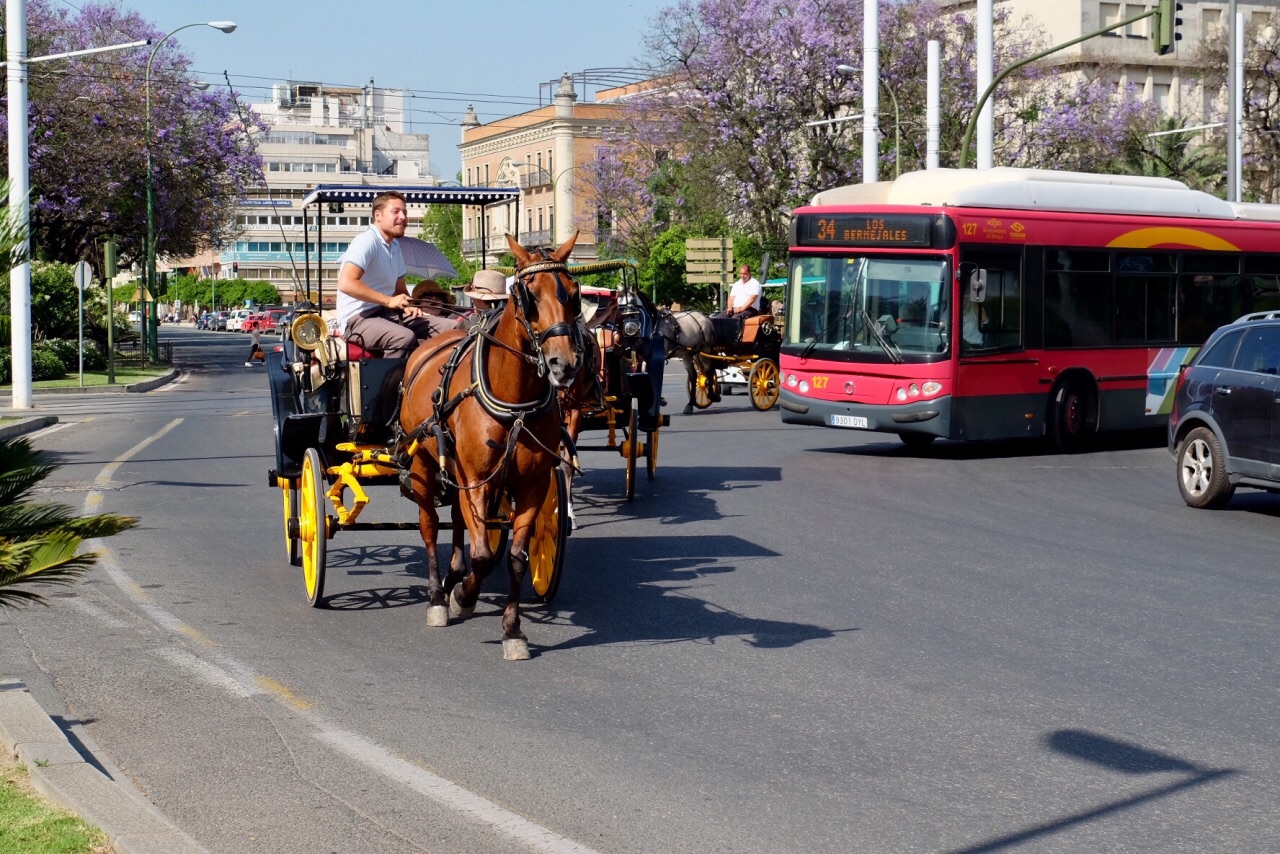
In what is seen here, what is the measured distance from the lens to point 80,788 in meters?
5.54

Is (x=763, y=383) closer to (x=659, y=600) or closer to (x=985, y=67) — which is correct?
(x=985, y=67)

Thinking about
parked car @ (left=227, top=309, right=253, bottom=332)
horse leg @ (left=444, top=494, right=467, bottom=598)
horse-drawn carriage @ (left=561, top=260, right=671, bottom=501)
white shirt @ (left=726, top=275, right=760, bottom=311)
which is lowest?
parked car @ (left=227, top=309, right=253, bottom=332)

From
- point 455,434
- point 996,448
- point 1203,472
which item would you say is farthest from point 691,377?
point 455,434

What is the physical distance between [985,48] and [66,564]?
27197mm

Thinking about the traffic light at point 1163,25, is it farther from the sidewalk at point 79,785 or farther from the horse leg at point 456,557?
the sidewalk at point 79,785

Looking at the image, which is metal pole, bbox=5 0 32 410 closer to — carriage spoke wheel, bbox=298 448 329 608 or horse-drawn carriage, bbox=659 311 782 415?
horse-drawn carriage, bbox=659 311 782 415

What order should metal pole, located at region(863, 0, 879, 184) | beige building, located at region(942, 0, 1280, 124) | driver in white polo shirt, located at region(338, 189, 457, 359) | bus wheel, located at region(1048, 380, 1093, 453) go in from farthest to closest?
beige building, located at region(942, 0, 1280, 124)
metal pole, located at region(863, 0, 879, 184)
bus wheel, located at region(1048, 380, 1093, 453)
driver in white polo shirt, located at region(338, 189, 457, 359)

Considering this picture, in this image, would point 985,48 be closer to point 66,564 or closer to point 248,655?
point 248,655

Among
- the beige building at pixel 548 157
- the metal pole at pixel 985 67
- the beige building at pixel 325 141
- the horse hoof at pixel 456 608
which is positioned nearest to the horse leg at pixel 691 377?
the metal pole at pixel 985 67

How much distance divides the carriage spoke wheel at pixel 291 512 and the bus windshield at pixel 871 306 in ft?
31.5

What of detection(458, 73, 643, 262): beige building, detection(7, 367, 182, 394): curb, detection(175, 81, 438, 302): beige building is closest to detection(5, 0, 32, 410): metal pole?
detection(7, 367, 182, 394): curb

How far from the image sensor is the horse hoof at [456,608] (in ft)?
29.1

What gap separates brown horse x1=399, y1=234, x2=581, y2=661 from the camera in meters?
7.88

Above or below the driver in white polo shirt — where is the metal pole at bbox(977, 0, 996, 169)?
above
